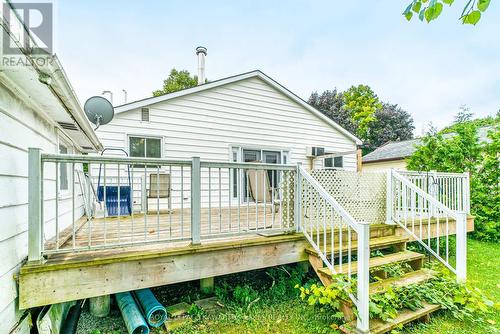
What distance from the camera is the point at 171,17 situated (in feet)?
31.6

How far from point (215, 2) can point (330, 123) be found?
19.0 feet

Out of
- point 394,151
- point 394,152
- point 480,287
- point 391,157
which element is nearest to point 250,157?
point 480,287

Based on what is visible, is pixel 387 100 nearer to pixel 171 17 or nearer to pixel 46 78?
pixel 171 17

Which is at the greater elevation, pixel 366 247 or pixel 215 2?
pixel 215 2

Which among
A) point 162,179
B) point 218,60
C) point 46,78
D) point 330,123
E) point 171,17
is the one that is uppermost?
point 218,60

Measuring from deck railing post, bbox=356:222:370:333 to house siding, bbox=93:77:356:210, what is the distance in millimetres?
4549

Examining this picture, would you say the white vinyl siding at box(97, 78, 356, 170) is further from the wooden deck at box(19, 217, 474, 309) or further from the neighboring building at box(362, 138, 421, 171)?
the neighboring building at box(362, 138, 421, 171)

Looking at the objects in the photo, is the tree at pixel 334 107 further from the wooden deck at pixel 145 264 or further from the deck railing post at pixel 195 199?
the deck railing post at pixel 195 199

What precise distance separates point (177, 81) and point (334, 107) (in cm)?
1324

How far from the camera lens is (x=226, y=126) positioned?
24.8ft

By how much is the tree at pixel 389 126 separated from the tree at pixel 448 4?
88.3ft

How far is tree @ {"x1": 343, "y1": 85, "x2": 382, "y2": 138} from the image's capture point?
26359 mm

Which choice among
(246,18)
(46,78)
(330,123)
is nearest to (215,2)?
(246,18)

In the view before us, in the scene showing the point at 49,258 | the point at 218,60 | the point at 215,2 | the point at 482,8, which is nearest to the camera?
the point at 482,8
